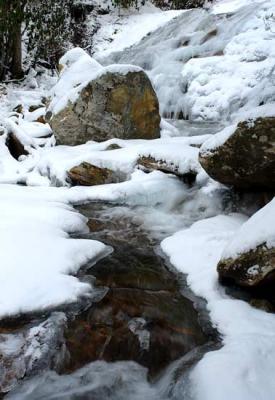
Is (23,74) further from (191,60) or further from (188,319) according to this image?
(188,319)

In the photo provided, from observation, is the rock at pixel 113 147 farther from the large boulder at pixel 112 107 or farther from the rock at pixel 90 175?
the rock at pixel 90 175

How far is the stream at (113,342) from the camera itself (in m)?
1.97

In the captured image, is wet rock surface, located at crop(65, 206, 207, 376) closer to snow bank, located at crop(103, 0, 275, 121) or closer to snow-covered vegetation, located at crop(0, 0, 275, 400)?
snow-covered vegetation, located at crop(0, 0, 275, 400)

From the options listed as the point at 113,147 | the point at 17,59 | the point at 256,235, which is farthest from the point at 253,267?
the point at 17,59

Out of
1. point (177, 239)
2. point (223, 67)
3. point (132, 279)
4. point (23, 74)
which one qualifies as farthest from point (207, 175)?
point (23, 74)

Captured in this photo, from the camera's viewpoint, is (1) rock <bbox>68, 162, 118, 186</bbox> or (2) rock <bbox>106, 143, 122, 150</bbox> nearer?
(1) rock <bbox>68, 162, 118, 186</bbox>

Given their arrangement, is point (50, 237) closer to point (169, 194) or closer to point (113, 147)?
point (169, 194)

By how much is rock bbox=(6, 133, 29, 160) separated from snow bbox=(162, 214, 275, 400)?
14.5 ft

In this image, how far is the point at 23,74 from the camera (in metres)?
11.8

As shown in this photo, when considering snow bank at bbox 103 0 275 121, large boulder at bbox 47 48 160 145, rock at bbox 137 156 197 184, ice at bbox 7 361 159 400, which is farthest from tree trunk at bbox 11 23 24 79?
ice at bbox 7 361 159 400

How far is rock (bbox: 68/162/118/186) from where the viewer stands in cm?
532

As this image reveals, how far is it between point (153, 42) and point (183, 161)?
7876 millimetres

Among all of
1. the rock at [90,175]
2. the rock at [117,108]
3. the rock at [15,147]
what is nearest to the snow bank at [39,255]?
the rock at [90,175]

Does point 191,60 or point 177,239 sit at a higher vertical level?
point 191,60
